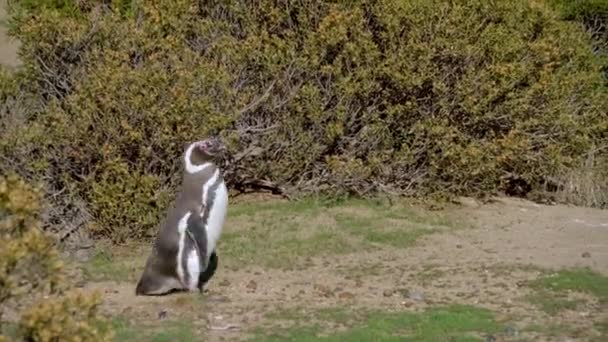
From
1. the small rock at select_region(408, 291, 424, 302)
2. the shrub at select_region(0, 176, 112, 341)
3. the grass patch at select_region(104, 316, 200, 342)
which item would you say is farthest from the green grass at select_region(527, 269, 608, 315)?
the shrub at select_region(0, 176, 112, 341)

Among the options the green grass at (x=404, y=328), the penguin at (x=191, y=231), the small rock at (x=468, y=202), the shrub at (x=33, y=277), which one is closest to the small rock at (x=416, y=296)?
the green grass at (x=404, y=328)

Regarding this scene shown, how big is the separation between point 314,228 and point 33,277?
21.5 ft

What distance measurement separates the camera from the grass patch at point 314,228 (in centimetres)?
1140

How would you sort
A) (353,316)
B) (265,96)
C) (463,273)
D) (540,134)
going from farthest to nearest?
(540,134) → (265,96) → (463,273) → (353,316)

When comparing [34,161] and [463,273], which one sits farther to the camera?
[34,161]

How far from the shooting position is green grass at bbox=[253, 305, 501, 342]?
8617mm

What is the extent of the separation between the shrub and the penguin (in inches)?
157

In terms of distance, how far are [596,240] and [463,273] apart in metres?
1.95

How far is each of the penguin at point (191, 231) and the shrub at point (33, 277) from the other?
4.00 meters

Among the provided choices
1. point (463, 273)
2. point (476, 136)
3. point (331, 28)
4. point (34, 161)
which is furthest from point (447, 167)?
point (34, 161)

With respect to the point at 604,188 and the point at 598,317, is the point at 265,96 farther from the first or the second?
the point at 598,317

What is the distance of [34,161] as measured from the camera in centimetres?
1198

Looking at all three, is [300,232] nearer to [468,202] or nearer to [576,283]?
[468,202]

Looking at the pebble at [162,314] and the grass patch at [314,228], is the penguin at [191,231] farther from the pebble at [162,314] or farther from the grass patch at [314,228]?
the grass patch at [314,228]
